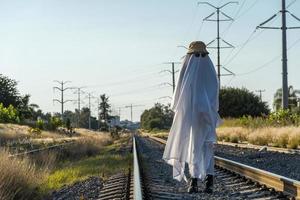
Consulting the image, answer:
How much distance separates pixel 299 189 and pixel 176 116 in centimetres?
216

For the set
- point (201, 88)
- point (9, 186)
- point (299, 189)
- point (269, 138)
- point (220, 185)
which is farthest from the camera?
point (269, 138)

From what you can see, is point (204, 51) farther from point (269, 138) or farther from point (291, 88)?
point (291, 88)

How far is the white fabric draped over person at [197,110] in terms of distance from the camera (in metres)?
9.12

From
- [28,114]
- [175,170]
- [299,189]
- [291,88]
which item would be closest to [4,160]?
[175,170]

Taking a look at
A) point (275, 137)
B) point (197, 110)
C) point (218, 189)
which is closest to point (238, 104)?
point (275, 137)

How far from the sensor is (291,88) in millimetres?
139625

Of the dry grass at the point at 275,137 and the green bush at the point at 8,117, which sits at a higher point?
the green bush at the point at 8,117

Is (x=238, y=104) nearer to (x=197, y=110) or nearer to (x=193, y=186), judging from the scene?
(x=193, y=186)

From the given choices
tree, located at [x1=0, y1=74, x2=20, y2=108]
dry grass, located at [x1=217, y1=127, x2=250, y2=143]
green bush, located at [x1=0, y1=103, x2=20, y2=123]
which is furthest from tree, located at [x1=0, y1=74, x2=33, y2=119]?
dry grass, located at [x1=217, y1=127, x2=250, y2=143]

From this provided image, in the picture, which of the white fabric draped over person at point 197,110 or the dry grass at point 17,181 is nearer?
the white fabric draped over person at point 197,110

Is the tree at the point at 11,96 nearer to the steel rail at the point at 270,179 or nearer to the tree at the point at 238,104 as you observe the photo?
the tree at the point at 238,104

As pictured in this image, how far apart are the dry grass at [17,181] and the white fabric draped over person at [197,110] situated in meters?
2.99

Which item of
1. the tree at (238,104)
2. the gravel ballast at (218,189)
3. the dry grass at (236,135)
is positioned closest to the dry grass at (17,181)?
the gravel ballast at (218,189)

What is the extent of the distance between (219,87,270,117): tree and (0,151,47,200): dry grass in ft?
218
